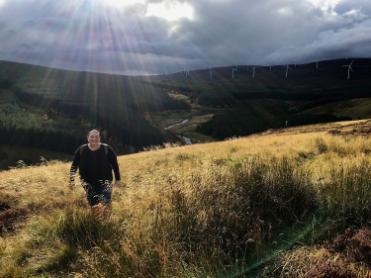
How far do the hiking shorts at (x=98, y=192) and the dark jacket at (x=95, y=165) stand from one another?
0.40ft

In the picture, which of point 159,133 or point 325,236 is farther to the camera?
point 159,133

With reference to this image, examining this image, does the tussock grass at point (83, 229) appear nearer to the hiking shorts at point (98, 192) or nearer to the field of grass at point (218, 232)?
the field of grass at point (218, 232)

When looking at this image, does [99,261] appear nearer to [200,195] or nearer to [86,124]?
[200,195]

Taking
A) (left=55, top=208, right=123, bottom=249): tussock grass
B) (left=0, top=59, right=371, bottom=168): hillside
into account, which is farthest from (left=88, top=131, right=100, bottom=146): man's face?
(left=0, top=59, right=371, bottom=168): hillside

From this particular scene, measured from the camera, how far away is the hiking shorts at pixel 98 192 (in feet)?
27.4

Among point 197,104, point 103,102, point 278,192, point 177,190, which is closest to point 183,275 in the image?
point 177,190

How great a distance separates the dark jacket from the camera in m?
8.90

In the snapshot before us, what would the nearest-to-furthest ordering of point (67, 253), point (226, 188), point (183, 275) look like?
1. point (183, 275)
2. point (67, 253)
3. point (226, 188)

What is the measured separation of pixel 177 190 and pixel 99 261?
169 centimetres

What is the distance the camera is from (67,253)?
6305 millimetres

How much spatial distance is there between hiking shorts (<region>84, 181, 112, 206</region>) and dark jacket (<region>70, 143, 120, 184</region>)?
0.40 ft

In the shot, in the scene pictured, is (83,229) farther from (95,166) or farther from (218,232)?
(218,232)

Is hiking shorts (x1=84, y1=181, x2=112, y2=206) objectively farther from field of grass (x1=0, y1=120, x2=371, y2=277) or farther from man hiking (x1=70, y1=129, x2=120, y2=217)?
field of grass (x1=0, y1=120, x2=371, y2=277)

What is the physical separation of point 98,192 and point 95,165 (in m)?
0.57
